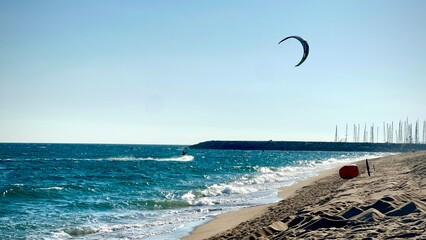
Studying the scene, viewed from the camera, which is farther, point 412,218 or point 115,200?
point 115,200

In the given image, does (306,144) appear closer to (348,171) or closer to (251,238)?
(348,171)

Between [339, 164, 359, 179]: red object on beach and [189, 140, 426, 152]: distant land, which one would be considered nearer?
Answer: [339, 164, 359, 179]: red object on beach

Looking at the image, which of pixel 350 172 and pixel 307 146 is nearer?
pixel 350 172

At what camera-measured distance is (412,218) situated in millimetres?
7145

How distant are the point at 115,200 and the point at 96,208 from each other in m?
2.08

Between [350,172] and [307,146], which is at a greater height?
[307,146]

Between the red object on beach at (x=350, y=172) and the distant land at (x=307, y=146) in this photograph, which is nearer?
the red object on beach at (x=350, y=172)

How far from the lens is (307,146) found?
137 m

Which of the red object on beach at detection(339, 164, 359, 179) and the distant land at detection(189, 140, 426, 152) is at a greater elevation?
the distant land at detection(189, 140, 426, 152)

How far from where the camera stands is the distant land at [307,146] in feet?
411

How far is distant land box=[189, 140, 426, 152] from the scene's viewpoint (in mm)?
125125

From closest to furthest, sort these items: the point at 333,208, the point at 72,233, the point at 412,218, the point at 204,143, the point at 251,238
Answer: the point at 412,218 → the point at 251,238 → the point at 333,208 → the point at 72,233 → the point at 204,143

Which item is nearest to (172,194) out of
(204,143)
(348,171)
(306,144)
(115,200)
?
(115,200)

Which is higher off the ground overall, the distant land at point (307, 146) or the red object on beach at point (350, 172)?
the distant land at point (307, 146)
